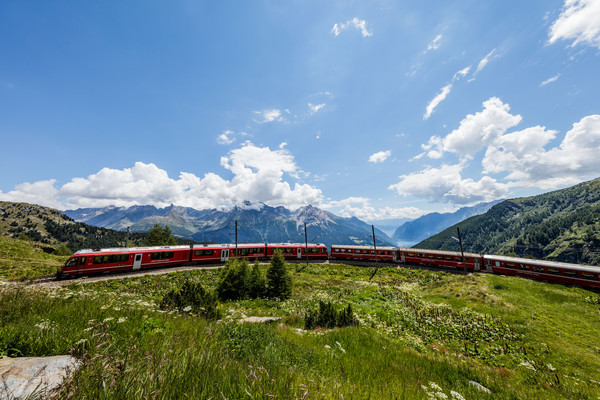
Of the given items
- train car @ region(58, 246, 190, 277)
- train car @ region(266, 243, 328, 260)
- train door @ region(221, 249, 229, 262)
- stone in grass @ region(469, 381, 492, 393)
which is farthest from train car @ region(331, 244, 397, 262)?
stone in grass @ region(469, 381, 492, 393)

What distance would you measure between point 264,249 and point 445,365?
143 ft

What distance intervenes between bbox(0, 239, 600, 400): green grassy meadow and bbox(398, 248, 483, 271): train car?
1936 centimetres

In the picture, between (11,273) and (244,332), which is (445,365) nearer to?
(244,332)

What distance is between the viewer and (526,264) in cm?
3612

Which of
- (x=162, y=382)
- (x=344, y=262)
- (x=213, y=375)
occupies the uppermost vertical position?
(x=162, y=382)

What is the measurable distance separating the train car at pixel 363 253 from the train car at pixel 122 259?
33.7m

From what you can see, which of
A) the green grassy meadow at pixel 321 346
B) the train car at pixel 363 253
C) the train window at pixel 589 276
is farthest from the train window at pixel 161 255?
the train window at pixel 589 276

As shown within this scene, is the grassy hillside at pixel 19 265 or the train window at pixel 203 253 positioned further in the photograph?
the train window at pixel 203 253

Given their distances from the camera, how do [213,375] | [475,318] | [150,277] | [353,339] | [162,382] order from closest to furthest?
[162,382]
[213,375]
[353,339]
[475,318]
[150,277]

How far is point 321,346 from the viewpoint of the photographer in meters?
7.31

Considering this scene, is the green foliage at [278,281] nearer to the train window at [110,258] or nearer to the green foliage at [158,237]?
the train window at [110,258]

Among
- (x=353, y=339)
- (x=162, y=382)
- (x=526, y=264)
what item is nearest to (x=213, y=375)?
(x=162, y=382)

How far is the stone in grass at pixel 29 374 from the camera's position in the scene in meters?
1.91

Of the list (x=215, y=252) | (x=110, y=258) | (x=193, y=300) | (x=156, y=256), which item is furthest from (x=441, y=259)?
(x=110, y=258)
